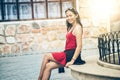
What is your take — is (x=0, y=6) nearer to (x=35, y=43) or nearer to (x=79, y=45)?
(x=35, y=43)

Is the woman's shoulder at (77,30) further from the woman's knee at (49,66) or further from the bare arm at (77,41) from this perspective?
the woman's knee at (49,66)

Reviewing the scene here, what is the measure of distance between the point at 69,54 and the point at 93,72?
63cm

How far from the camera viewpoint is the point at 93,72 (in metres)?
5.04

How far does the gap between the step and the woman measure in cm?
19

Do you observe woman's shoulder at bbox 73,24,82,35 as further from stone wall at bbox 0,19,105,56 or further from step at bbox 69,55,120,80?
stone wall at bbox 0,19,105,56

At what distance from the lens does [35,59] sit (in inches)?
362

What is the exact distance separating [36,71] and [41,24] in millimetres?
3032

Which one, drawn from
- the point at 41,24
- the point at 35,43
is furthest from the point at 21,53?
the point at 41,24

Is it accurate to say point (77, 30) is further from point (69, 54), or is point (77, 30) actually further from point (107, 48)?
point (107, 48)

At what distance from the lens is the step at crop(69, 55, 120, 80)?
15.8ft

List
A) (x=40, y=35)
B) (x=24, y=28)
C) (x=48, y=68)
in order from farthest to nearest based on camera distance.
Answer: (x=40, y=35)
(x=24, y=28)
(x=48, y=68)

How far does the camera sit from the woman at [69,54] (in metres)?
5.34

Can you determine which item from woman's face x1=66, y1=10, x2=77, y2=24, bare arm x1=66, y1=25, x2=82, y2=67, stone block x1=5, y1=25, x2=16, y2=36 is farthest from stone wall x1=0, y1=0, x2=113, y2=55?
bare arm x1=66, y1=25, x2=82, y2=67

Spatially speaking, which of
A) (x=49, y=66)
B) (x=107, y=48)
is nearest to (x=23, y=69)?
(x=49, y=66)
